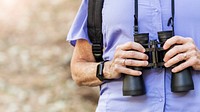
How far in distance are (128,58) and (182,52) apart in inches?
5.6

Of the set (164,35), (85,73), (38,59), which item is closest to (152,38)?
(164,35)

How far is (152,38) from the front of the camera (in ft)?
4.07

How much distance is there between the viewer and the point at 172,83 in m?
1.18

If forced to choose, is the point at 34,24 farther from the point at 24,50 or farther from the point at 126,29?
the point at 126,29

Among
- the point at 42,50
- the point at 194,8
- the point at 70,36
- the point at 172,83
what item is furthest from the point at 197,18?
the point at 42,50

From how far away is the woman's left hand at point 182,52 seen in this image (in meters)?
1.16

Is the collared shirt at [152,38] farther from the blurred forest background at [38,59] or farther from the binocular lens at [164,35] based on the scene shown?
the blurred forest background at [38,59]

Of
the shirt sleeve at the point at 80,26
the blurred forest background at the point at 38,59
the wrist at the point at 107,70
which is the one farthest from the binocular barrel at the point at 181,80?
the blurred forest background at the point at 38,59

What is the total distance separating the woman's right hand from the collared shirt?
44 millimetres

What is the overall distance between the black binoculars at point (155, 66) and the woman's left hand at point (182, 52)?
2 centimetres

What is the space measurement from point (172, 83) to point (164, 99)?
0.16ft

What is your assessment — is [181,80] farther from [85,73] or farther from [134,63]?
[85,73]

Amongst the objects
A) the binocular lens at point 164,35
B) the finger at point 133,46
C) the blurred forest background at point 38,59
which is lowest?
the blurred forest background at point 38,59

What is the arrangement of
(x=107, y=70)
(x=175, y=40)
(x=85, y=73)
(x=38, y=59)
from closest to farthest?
(x=175, y=40), (x=107, y=70), (x=85, y=73), (x=38, y=59)
